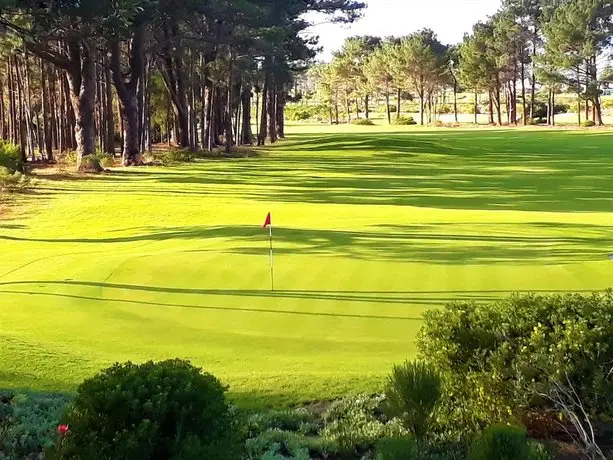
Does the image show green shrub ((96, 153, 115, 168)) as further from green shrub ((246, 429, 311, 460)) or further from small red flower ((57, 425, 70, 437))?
small red flower ((57, 425, 70, 437))

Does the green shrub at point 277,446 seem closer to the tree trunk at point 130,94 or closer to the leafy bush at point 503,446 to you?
Result: the leafy bush at point 503,446

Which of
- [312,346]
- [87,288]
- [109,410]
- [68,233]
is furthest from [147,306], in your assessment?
[68,233]

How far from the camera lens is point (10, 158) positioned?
2972 cm

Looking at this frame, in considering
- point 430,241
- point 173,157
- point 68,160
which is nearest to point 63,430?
point 430,241

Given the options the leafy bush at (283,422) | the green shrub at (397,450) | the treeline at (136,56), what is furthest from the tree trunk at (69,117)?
the green shrub at (397,450)

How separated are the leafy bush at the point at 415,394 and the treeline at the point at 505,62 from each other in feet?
253

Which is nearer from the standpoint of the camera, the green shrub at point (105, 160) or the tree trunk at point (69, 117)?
the green shrub at point (105, 160)

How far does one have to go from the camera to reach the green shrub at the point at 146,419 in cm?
348

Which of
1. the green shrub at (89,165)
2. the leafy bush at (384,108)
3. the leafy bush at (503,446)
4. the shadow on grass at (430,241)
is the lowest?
the shadow on grass at (430,241)

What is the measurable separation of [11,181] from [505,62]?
73.0 m

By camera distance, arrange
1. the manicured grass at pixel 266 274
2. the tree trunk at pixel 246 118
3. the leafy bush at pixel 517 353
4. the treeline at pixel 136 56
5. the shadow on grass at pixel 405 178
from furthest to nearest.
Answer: the tree trunk at pixel 246 118 → the shadow on grass at pixel 405 178 → the treeline at pixel 136 56 → the manicured grass at pixel 266 274 → the leafy bush at pixel 517 353

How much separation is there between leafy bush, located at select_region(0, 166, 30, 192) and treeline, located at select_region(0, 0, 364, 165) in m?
Result: 4.46

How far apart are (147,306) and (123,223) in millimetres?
10280

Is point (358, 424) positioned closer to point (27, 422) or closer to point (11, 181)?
point (27, 422)
